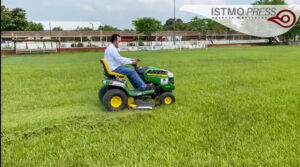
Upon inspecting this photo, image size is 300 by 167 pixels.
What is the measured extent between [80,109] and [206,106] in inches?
99.2

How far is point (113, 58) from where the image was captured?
480 cm

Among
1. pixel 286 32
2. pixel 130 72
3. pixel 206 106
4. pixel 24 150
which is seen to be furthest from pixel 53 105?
pixel 286 32

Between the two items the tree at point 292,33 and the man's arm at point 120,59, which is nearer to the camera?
the man's arm at point 120,59

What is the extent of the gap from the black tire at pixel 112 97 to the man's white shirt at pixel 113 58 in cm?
46

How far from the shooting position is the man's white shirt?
4.73 m

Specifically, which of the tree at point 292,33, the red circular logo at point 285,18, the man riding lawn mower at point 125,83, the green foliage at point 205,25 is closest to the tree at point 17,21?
the green foliage at point 205,25

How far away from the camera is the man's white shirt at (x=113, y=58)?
473cm

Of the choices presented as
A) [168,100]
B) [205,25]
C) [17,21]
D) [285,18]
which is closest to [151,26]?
[205,25]

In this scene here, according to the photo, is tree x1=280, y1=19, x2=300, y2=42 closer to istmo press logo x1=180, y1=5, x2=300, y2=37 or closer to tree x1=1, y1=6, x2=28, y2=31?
istmo press logo x1=180, y1=5, x2=300, y2=37

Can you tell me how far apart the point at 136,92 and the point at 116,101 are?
1.43 ft

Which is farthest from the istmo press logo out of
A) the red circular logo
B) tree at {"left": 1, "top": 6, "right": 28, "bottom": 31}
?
tree at {"left": 1, "top": 6, "right": 28, "bottom": 31}

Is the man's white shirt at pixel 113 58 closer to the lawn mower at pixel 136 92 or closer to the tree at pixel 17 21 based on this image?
the lawn mower at pixel 136 92

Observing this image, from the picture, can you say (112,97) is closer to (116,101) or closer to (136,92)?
(116,101)

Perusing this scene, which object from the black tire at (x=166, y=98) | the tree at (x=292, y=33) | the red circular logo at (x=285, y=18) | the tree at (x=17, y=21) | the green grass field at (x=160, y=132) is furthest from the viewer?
the tree at (x=292, y=33)
